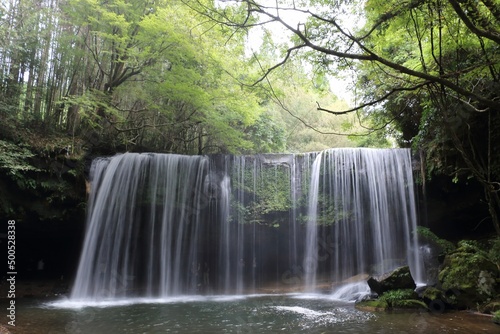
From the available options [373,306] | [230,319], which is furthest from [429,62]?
[230,319]

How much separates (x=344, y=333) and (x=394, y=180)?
8037mm

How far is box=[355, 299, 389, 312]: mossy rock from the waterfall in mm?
3670

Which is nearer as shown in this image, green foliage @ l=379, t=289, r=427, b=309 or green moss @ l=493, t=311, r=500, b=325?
green moss @ l=493, t=311, r=500, b=325

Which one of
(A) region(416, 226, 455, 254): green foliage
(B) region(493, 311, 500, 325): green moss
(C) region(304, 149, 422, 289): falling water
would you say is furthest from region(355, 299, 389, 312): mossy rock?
(C) region(304, 149, 422, 289): falling water

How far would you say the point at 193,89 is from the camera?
12.6 metres

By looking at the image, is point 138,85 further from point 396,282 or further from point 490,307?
point 490,307

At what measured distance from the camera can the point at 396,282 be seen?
8.84 meters

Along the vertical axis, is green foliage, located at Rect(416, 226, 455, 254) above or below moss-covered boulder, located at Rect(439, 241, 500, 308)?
above

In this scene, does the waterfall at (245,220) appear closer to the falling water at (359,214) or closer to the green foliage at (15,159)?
the falling water at (359,214)

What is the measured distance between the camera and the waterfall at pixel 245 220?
12188mm

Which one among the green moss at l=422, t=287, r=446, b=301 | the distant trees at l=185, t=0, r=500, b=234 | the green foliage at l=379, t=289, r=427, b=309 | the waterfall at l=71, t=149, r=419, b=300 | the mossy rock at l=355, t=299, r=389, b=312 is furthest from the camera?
the waterfall at l=71, t=149, r=419, b=300

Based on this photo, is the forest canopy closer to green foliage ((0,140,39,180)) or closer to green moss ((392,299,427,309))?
green foliage ((0,140,39,180))

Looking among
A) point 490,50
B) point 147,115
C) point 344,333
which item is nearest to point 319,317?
point 344,333

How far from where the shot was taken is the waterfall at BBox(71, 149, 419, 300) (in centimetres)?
1219
